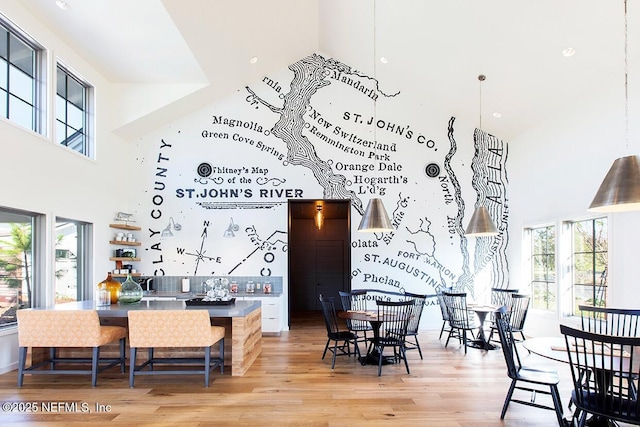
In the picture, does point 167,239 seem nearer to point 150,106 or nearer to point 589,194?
point 150,106

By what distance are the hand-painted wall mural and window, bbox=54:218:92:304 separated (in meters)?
1.18

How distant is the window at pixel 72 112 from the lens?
5887 mm

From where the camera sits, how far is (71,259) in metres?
6.21

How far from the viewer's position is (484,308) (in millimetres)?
6148

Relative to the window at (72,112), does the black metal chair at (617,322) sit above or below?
below

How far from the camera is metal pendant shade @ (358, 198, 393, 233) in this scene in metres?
5.58

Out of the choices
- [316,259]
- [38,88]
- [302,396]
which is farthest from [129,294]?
[316,259]

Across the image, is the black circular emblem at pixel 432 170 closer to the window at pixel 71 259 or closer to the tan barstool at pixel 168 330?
the tan barstool at pixel 168 330

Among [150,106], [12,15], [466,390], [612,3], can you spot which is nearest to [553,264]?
[466,390]

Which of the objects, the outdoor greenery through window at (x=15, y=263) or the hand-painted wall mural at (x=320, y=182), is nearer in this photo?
the outdoor greenery through window at (x=15, y=263)

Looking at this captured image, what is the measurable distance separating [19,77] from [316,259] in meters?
7.25

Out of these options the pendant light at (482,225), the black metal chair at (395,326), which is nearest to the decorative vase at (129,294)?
the black metal chair at (395,326)

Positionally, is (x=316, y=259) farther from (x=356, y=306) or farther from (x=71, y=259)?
(x=71, y=259)

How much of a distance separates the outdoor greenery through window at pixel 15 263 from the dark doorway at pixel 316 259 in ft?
20.2
